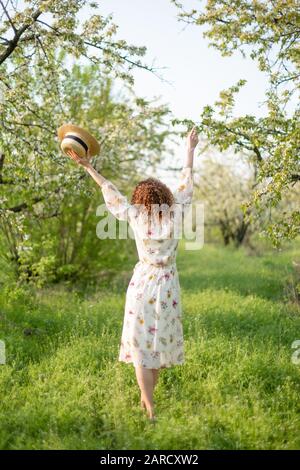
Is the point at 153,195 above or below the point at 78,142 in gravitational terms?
below

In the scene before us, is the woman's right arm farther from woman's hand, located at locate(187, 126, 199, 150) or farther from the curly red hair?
woman's hand, located at locate(187, 126, 199, 150)

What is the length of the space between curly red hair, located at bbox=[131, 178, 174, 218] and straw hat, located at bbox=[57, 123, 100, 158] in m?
0.63

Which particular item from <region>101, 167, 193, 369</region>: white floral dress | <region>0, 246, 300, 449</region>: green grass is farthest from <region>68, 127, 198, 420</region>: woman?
<region>0, 246, 300, 449</region>: green grass

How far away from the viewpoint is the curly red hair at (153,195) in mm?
4520

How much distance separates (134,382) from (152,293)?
46.3 inches

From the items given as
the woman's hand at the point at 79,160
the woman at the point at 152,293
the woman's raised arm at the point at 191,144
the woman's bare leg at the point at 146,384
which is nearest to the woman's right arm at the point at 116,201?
the woman at the point at 152,293

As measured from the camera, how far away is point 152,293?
4461 mm

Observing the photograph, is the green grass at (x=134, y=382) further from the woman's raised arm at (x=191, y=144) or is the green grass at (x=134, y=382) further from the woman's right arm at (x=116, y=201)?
the woman's raised arm at (x=191, y=144)

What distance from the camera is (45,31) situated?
686 cm

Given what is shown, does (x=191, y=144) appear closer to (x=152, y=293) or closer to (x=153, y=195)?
(x=153, y=195)

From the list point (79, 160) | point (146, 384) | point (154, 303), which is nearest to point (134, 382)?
point (146, 384)
